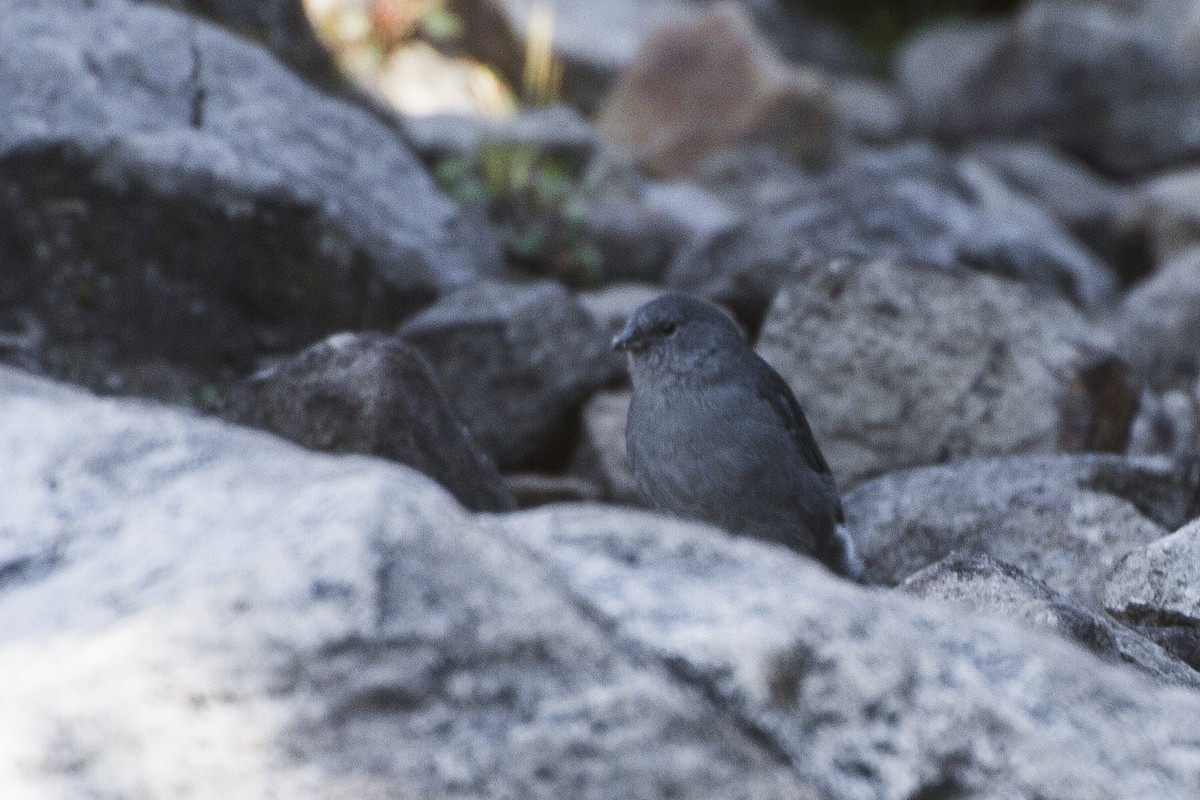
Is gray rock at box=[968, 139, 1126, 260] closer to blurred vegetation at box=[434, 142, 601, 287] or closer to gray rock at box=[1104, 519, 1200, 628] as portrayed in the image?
blurred vegetation at box=[434, 142, 601, 287]

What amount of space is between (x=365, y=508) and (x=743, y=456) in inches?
94.8

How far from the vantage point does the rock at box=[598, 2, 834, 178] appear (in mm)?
13906

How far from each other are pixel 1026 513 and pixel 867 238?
3.33m

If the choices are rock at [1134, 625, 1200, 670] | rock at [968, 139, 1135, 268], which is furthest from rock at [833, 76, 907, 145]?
Result: rock at [1134, 625, 1200, 670]

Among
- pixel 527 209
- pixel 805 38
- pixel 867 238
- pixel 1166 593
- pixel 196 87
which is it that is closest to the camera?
pixel 1166 593

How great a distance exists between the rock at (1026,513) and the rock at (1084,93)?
10.3 metres

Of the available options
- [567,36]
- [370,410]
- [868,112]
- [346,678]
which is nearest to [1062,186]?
[868,112]

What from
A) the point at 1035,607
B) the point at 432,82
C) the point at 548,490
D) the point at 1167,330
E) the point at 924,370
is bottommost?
the point at 432,82

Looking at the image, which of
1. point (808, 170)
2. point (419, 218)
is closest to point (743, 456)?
point (419, 218)

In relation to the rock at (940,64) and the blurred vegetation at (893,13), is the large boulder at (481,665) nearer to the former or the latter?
the rock at (940,64)

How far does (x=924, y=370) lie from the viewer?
6227 millimetres

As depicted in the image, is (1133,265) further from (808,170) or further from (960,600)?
(960,600)

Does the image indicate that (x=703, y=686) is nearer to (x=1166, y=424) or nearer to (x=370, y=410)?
(x=370, y=410)

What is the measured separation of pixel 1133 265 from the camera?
41.1 feet
